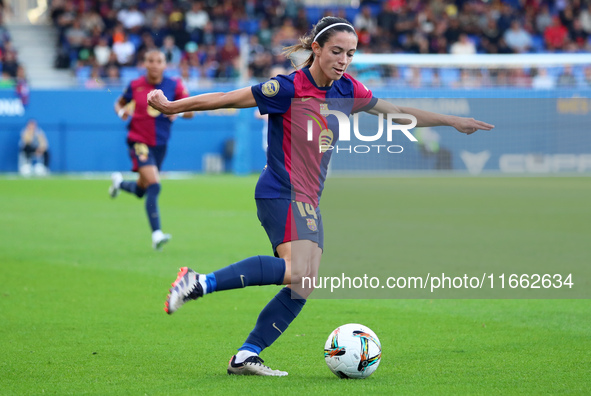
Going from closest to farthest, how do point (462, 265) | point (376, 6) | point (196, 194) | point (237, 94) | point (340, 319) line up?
point (237, 94), point (340, 319), point (462, 265), point (196, 194), point (376, 6)

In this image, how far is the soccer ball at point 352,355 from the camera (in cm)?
483

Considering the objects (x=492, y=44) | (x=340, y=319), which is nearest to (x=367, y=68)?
(x=492, y=44)

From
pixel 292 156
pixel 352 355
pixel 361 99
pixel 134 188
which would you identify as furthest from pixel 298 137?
pixel 134 188

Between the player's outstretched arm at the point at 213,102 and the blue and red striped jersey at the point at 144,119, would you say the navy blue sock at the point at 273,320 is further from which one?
the blue and red striped jersey at the point at 144,119

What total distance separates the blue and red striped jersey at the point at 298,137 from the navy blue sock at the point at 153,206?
6.04 meters

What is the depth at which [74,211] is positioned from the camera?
16.5 m

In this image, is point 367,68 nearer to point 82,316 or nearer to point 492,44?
point 492,44

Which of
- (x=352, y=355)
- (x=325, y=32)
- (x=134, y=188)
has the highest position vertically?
(x=325, y=32)

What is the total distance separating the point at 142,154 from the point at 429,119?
21.8ft

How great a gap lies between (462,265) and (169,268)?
322 centimetres

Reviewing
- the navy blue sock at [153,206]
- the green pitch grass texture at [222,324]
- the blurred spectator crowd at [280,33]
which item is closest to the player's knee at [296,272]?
the green pitch grass texture at [222,324]

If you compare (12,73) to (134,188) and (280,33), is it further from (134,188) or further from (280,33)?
(134,188)

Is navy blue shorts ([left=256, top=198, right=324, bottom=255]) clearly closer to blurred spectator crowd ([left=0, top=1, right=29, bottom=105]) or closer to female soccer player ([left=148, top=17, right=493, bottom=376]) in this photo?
female soccer player ([left=148, top=17, right=493, bottom=376])

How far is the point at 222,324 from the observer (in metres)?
6.59
